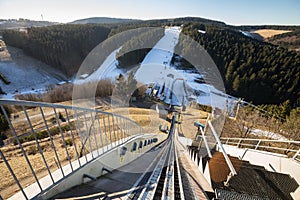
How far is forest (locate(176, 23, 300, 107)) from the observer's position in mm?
26211

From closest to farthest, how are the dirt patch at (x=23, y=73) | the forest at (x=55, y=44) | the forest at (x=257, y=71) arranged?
the dirt patch at (x=23, y=73)
the forest at (x=257, y=71)
the forest at (x=55, y=44)

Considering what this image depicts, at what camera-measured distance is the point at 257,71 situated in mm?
29219

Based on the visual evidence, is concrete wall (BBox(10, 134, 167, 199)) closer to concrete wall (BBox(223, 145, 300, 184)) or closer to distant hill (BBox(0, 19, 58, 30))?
concrete wall (BBox(223, 145, 300, 184))

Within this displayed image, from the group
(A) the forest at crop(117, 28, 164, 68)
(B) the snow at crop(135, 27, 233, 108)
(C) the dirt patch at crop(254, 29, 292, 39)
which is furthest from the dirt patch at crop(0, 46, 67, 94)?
(C) the dirt patch at crop(254, 29, 292, 39)

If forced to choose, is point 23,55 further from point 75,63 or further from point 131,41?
point 131,41

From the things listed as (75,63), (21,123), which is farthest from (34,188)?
(75,63)

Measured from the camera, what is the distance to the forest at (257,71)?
26211 millimetres

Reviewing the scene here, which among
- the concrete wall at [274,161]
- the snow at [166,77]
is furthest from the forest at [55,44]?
the concrete wall at [274,161]

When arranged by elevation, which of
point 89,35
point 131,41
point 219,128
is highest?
point 89,35

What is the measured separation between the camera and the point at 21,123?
4641 millimetres

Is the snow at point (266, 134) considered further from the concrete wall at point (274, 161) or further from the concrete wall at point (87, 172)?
the concrete wall at point (87, 172)

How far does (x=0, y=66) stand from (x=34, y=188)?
3924 cm

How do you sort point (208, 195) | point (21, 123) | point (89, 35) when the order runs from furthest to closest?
A: 1. point (89, 35)
2. point (21, 123)
3. point (208, 195)

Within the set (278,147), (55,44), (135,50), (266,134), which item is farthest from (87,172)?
(55,44)
